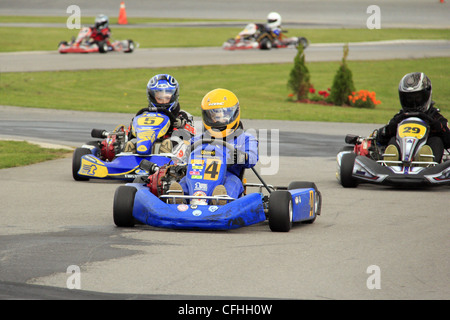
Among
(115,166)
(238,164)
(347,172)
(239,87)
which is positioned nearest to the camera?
(238,164)

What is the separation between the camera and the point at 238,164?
8.47m

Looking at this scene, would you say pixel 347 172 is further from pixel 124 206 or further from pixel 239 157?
pixel 124 206

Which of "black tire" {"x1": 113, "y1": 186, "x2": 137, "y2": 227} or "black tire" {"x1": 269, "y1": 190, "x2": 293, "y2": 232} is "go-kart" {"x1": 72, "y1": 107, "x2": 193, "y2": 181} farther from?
"black tire" {"x1": 269, "y1": 190, "x2": 293, "y2": 232}

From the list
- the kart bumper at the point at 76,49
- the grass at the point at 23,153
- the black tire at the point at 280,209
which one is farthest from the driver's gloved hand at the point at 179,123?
the kart bumper at the point at 76,49

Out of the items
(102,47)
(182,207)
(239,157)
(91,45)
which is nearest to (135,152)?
(239,157)

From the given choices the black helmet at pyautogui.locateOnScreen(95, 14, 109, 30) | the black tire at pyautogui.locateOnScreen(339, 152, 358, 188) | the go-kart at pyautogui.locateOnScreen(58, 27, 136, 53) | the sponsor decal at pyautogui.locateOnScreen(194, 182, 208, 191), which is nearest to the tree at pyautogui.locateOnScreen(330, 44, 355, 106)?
the black helmet at pyautogui.locateOnScreen(95, 14, 109, 30)

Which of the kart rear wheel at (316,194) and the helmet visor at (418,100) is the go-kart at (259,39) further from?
the kart rear wheel at (316,194)

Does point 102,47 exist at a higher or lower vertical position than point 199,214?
higher

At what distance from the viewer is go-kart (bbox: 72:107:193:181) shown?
11.4 meters

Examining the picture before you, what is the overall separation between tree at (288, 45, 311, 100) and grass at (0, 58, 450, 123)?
52 cm

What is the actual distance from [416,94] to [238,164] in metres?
4.22

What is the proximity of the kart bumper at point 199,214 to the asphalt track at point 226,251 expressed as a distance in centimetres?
11
